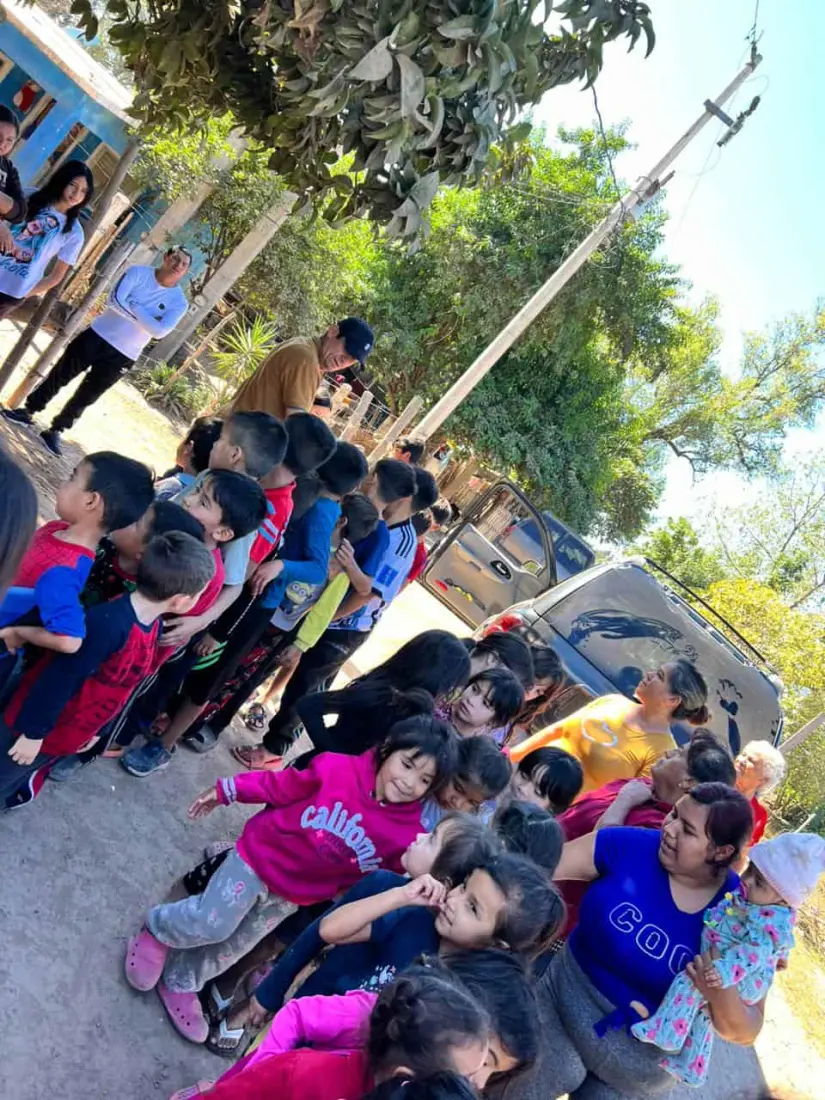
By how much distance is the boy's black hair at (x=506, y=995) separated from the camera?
5.49 feet

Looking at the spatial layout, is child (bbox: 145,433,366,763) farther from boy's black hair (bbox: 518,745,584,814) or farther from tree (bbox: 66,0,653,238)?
boy's black hair (bbox: 518,745,584,814)

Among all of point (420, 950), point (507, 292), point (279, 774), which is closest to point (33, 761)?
point (279, 774)

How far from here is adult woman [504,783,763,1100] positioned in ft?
7.77

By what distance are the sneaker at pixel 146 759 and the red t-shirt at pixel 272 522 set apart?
96 cm

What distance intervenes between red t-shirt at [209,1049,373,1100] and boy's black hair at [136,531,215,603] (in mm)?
1324

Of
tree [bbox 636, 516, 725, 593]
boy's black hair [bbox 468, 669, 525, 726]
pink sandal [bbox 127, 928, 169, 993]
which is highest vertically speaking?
tree [bbox 636, 516, 725, 593]

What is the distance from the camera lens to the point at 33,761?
2.58 meters

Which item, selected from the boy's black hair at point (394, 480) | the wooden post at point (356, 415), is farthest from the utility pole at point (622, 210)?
the boy's black hair at point (394, 480)

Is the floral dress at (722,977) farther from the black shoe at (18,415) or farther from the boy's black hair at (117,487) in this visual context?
the black shoe at (18,415)

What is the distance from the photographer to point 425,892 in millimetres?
2004

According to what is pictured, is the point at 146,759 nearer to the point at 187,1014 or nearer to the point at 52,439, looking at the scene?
the point at 187,1014

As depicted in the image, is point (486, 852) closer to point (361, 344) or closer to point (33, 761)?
point (33, 761)

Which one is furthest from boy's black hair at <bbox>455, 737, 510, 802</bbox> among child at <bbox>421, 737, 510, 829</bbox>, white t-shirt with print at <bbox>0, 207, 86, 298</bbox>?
white t-shirt with print at <bbox>0, 207, 86, 298</bbox>

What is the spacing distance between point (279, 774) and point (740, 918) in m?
1.38
